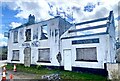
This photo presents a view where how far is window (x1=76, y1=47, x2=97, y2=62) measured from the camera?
10711 mm

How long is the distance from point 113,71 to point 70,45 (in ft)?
12.2

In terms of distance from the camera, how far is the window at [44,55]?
12945mm

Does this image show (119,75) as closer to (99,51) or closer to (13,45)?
(99,51)

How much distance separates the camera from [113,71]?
362 inches

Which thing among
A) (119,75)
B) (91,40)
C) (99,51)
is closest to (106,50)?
(99,51)

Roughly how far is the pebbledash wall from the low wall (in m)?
0.62

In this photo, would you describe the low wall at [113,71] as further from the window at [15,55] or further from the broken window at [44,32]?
the window at [15,55]

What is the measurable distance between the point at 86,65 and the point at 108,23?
2923 millimetres

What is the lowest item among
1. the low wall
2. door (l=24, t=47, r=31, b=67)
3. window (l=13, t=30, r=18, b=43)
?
the low wall

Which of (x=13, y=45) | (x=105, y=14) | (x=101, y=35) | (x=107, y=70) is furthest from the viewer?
(x=13, y=45)

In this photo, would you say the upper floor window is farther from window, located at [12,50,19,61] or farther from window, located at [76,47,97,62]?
window, located at [12,50,19,61]

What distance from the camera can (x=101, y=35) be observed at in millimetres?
10398

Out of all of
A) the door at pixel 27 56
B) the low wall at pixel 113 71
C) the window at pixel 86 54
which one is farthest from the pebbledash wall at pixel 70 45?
the low wall at pixel 113 71

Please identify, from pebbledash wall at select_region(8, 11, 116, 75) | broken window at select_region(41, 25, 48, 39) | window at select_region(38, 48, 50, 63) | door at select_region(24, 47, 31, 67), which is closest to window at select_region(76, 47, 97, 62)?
pebbledash wall at select_region(8, 11, 116, 75)
